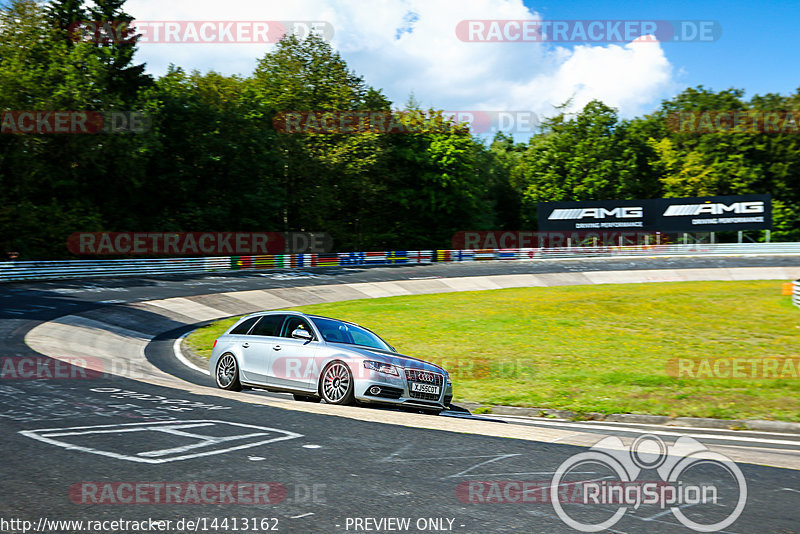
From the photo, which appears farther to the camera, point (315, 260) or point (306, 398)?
point (315, 260)

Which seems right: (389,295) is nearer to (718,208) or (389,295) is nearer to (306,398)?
(306,398)

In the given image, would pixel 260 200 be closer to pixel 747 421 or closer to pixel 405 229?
pixel 405 229

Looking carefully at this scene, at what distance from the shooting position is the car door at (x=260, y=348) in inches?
460

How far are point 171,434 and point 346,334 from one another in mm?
4734

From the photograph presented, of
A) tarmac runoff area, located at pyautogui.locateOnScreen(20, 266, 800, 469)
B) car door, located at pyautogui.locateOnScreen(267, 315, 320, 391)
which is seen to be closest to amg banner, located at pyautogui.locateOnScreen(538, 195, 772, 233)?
tarmac runoff area, located at pyautogui.locateOnScreen(20, 266, 800, 469)

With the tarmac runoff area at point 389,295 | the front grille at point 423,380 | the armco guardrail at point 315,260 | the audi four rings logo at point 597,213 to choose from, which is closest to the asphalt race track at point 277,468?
the tarmac runoff area at point 389,295

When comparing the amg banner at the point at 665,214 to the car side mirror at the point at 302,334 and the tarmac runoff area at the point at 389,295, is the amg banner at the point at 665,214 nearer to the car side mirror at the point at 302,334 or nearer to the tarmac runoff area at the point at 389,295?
the tarmac runoff area at the point at 389,295

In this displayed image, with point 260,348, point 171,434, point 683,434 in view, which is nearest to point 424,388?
point 260,348

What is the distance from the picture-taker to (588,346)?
19.1m

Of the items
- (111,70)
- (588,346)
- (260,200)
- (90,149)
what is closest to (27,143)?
(90,149)

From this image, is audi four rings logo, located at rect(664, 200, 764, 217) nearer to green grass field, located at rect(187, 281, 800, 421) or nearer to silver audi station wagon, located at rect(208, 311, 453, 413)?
green grass field, located at rect(187, 281, 800, 421)

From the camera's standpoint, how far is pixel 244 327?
12617 millimetres

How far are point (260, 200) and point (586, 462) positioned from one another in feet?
172

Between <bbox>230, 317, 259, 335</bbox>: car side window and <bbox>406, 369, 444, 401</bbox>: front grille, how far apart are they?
350 centimetres
